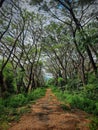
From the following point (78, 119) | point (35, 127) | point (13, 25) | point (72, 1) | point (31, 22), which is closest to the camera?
point (35, 127)

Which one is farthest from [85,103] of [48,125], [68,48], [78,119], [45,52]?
[45,52]

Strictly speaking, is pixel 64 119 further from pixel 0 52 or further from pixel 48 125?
pixel 0 52

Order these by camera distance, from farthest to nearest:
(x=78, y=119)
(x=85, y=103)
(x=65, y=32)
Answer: (x=65, y=32) → (x=85, y=103) → (x=78, y=119)

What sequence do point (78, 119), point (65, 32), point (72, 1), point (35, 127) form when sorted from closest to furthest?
point (35, 127)
point (78, 119)
point (72, 1)
point (65, 32)

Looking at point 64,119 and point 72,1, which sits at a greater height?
point 72,1

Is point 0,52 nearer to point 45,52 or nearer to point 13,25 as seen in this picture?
point 13,25

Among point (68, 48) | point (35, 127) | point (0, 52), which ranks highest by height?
point (68, 48)

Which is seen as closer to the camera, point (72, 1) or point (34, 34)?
point (72, 1)

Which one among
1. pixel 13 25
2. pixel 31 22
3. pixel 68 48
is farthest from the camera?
pixel 68 48

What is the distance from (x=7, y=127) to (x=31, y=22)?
1675 cm

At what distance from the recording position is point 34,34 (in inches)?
930

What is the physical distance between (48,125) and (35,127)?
0.59m

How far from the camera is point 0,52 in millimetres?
23062

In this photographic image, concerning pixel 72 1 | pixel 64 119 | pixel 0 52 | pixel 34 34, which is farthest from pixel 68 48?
pixel 64 119
